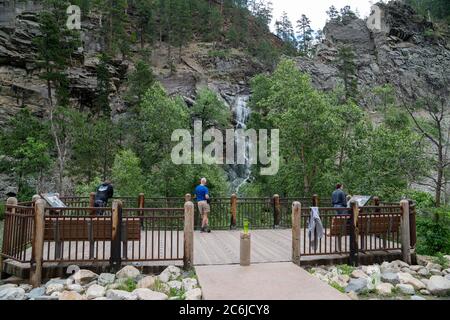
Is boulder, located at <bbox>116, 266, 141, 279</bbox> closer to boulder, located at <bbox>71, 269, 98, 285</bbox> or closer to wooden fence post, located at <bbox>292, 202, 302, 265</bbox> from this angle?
boulder, located at <bbox>71, 269, 98, 285</bbox>

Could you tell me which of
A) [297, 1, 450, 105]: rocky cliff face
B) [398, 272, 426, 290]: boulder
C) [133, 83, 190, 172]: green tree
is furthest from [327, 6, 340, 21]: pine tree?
[398, 272, 426, 290]: boulder

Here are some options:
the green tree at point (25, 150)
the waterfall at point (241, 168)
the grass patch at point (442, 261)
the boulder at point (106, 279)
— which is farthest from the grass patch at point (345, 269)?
the green tree at point (25, 150)

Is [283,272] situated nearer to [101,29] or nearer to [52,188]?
[52,188]

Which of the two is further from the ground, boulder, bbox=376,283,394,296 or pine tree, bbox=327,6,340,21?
pine tree, bbox=327,6,340,21

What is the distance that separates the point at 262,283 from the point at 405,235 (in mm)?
4681

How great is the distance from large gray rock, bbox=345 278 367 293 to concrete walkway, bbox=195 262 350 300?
57cm

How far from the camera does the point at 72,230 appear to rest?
764 centimetres

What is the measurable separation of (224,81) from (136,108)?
19.5 m

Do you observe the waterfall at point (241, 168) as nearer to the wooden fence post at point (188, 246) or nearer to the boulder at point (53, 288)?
the wooden fence post at point (188, 246)

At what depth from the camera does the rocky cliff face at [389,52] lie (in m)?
48.6

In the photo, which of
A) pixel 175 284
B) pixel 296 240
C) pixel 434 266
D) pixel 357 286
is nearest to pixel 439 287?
pixel 434 266

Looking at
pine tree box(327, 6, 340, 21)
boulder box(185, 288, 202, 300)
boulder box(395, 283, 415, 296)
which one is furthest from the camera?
pine tree box(327, 6, 340, 21)

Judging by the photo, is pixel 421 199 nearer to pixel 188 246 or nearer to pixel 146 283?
pixel 188 246

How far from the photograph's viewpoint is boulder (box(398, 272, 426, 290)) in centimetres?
705
